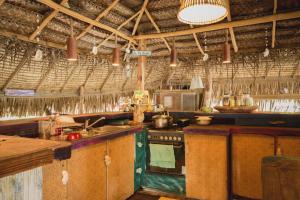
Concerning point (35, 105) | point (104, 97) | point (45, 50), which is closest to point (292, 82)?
point (104, 97)

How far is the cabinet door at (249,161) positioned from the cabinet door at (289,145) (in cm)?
13

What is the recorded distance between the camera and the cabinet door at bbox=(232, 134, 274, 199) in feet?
11.2

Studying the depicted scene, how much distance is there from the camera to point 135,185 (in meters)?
3.94

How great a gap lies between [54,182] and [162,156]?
2153 mm

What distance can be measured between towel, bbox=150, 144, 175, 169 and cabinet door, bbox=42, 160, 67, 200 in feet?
6.45

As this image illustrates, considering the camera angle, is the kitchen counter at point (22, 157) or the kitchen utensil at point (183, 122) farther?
the kitchen utensil at point (183, 122)

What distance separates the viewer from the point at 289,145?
3275 mm

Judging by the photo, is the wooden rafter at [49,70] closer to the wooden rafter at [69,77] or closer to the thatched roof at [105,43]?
the thatched roof at [105,43]

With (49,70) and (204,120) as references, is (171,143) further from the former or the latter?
(49,70)

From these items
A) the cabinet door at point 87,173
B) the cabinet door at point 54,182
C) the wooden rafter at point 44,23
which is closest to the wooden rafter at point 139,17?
the wooden rafter at point 44,23

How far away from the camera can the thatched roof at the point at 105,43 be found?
5.36m

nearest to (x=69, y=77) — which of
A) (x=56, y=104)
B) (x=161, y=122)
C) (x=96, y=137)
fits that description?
A: (x=56, y=104)

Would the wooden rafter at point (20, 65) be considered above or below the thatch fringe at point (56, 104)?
above

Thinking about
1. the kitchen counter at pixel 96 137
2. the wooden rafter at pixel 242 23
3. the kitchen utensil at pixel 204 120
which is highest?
the wooden rafter at pixel 242 23
